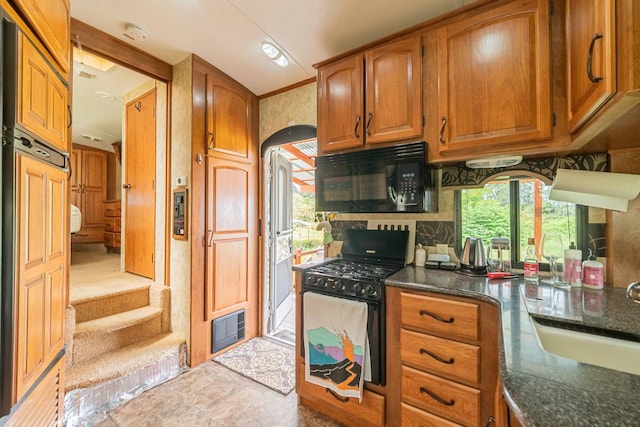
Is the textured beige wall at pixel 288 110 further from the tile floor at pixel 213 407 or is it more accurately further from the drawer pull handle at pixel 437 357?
the tile floor at pixel 213 407

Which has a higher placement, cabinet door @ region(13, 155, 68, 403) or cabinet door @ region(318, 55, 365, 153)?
cabinet door @ region(318, 55, 365, 153)

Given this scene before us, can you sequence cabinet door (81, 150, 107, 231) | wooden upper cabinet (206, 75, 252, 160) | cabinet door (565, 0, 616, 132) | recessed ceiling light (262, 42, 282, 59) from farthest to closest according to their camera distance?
cabinet door (81, 150, 107, 231) < wooden upper cabinet (206, 75, 252, 160) < recessed ceiling light (262, 42, 282, 59) < cabinet door (565, 0, 616, 132)

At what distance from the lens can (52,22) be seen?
4.09 feet

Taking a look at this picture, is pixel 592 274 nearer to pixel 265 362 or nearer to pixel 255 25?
pixel 265 362

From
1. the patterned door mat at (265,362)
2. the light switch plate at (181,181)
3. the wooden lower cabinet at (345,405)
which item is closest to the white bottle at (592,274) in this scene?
the wooden lower cabinet at (345,405)

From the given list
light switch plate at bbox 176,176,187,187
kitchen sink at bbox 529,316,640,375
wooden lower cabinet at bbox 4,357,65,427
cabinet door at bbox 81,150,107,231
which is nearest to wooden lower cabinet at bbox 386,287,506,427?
kitchen sink at bbox 529,316,640,375

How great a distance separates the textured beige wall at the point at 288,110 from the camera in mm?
2592

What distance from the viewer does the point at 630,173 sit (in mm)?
1351

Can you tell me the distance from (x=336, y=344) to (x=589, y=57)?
68.6 inches

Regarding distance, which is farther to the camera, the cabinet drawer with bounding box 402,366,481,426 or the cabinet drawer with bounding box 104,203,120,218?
the cabinet drawer with bounding box 104,203,120,218

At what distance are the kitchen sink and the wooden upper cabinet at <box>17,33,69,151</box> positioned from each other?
6.70 feet

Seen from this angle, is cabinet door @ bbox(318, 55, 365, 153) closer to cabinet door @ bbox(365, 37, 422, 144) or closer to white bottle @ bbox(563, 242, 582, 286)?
cabinet door @ bbox(365, 37, 422, 144)

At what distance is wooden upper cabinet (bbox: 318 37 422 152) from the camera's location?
1.69 m

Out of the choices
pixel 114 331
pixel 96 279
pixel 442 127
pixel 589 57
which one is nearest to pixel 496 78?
pixel 442 127
